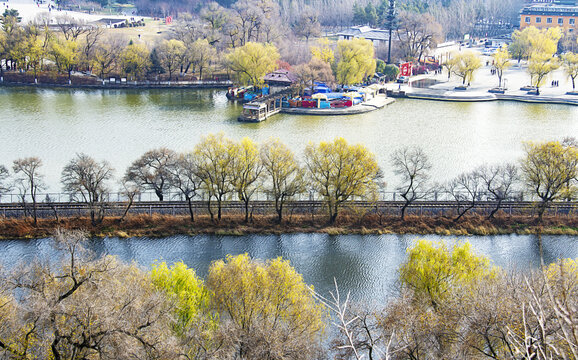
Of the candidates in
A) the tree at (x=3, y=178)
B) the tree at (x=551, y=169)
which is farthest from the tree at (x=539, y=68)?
the tree at (x=3, y=178)

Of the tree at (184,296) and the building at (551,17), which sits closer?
the tree at (184,296)

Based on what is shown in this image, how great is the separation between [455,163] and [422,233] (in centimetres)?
561

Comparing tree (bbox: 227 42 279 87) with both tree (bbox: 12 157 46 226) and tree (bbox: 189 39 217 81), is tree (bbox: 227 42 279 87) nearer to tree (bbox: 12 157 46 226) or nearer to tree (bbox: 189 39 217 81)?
tree (bbox: 189 39 217 81)

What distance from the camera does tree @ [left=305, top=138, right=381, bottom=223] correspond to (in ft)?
56.9

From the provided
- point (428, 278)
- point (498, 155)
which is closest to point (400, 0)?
point (498, 155)

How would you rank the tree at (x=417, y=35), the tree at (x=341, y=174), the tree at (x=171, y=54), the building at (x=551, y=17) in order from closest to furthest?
the tree at (x=341, y=174) < the tree at (x=171, y=54) < the tree at (x=417, y=35) < the building at (x=551, y=17)

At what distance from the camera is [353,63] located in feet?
109

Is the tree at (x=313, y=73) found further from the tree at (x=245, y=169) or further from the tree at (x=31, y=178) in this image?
the tree at (x=31, y=178)

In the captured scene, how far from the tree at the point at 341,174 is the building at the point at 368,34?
93.5 feet

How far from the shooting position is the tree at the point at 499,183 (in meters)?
17.7

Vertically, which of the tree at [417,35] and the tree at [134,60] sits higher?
the tree at [417,35]

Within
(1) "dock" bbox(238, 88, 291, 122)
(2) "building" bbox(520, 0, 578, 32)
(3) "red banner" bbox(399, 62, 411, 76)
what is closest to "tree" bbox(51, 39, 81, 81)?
(1) "dock" bbox(238, 88, 291, 122)

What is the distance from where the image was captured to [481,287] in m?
10.4

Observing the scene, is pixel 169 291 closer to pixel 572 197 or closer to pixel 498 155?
pixel 572 197
